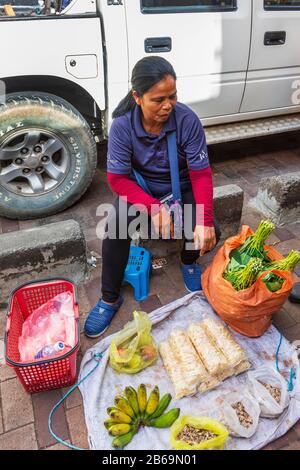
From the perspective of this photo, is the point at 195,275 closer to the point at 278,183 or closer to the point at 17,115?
the point at 278,183

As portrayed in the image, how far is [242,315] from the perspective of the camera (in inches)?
83.2

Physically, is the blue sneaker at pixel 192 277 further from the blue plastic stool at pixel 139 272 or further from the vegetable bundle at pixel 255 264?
the vegetable bundle at pixel 255 264

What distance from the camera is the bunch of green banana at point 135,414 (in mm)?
1803

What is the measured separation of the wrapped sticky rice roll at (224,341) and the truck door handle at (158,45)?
82.9 inches

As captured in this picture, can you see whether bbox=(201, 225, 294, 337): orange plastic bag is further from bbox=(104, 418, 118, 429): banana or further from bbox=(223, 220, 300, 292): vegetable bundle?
bbox=(104, 418, 118, 429): banana

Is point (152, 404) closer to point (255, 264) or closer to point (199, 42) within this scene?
point (255, 264)

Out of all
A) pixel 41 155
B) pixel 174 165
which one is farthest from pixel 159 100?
pixel 41 155

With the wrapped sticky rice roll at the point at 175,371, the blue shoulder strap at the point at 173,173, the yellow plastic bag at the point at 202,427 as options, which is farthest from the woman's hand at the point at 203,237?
the yellow plastic bag at the point at 202,427

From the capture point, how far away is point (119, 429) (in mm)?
1790

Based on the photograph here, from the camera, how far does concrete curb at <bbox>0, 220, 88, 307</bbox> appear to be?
239 cm

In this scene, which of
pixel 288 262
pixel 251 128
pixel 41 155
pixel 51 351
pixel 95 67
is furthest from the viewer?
pixel 251 128

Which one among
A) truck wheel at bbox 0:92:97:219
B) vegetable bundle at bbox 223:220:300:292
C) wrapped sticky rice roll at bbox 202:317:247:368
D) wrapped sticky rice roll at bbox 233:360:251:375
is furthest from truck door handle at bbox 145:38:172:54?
wrapped sticky rice roll at bbox 233:360:251:375

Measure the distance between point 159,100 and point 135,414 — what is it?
1590 mm

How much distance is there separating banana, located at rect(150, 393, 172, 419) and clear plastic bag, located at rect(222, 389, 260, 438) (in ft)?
0.94
